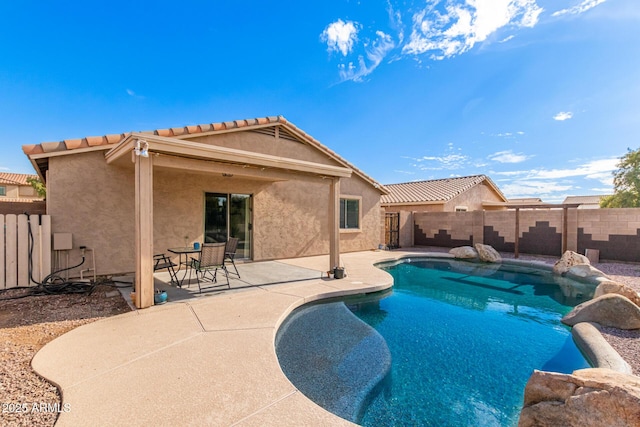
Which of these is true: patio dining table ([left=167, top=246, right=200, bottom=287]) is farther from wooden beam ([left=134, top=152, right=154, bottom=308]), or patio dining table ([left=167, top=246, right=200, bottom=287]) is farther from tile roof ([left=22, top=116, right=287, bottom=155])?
tile roof ([left=22, top=116, right=287, bottom=155])

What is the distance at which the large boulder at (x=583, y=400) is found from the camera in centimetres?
201

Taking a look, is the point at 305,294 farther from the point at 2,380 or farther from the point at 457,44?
the point at 457,44

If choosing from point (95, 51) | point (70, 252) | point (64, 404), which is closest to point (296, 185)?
point (70, 252)

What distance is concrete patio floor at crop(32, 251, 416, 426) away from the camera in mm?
2486

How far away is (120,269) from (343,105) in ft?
41.1

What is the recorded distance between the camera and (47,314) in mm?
5109

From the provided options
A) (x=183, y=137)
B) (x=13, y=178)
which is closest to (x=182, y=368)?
(x=183, y=137)

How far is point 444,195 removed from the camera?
1920 centimetres

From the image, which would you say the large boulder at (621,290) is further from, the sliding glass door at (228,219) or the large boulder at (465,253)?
the sliding glass door at (228,219)

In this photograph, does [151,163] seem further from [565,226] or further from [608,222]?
[608,222]

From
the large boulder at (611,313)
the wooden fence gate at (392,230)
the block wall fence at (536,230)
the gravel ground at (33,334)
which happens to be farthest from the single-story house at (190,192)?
the block wall fence at (536,230)

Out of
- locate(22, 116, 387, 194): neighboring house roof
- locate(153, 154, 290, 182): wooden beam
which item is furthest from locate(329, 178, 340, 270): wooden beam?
locate(22, 116, 387, 194): neighboring house roof

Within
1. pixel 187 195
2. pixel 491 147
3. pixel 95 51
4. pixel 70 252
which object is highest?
pixel 95 51

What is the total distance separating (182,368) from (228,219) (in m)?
7.04
